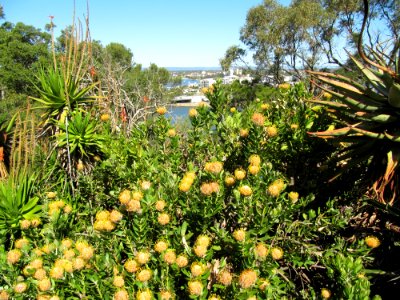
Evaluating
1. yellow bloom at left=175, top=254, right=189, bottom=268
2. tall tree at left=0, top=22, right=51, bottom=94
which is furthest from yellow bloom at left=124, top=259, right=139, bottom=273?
tall tree at left=0, top=22, right=51, bottom=94

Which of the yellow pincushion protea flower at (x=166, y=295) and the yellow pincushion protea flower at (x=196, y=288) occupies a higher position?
the yellow pincushion protea flower at (x=196, y=288)

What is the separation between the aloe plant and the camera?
2725mm

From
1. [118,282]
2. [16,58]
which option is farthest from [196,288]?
[16,58]

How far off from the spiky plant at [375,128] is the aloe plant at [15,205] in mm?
2586

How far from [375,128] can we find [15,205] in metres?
3.14

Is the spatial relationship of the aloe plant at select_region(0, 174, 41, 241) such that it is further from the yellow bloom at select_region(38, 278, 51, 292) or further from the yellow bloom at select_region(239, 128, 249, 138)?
the yellow bloom at select_region(239, 128, 249, 138)

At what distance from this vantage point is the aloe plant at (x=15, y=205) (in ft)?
8.94

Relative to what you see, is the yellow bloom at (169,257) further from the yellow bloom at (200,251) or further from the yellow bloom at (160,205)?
the yellow bloom at (160,205)

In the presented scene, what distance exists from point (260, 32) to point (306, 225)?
833 inches

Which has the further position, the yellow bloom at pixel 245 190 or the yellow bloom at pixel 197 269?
the yellow bloom at pixel 245 190

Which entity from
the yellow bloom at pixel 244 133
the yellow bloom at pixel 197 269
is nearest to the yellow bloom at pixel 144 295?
the yellow bloom at pixel 197 269

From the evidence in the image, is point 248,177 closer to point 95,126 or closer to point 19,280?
point 19,280

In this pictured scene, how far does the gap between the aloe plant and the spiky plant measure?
2.59 m

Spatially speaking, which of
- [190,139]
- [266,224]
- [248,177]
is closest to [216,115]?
[190,139]
